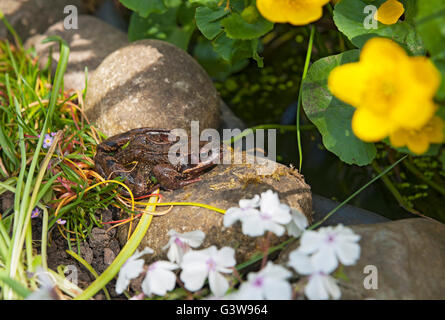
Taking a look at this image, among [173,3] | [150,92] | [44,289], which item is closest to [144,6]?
[173,3]

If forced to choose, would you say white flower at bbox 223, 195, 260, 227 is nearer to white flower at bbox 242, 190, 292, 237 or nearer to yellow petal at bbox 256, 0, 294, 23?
white flower at bbox 242, 190, 292, 237

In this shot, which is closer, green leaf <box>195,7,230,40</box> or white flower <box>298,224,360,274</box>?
white flower <box>298,224,360,274</box>

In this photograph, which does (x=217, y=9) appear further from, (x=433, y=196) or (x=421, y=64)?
(x=433, y=196)

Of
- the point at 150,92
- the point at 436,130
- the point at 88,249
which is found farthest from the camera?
the point at 150,92

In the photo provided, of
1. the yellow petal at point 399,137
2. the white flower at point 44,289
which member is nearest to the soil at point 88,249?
the white flower at point 44,289

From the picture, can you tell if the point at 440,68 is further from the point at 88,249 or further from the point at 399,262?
the point at 88,249

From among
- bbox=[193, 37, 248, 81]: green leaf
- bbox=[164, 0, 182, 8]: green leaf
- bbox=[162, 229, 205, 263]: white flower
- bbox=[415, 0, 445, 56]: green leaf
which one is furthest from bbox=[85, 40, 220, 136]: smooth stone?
bbox=[415, 0, 445, 56]: green leaf
